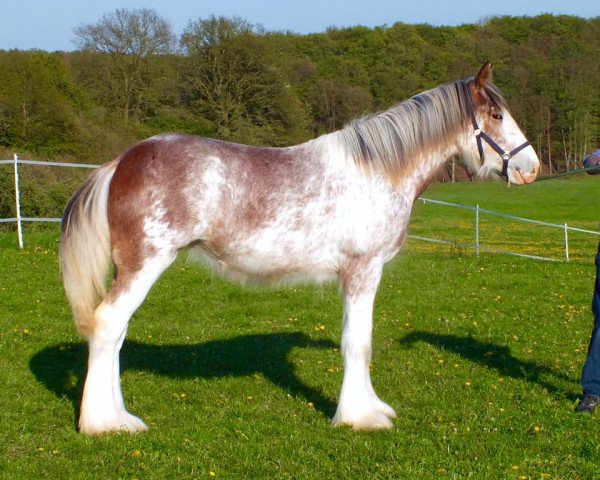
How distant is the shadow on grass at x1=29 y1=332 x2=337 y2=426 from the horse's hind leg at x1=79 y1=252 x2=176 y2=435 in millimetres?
769

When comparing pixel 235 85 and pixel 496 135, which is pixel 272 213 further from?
pixel 235 85

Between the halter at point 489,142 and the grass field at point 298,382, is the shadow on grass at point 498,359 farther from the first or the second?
the halter at point 489,142

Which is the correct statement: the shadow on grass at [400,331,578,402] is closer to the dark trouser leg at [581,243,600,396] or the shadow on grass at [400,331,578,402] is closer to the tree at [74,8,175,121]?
the dark trouser leg at [581,243,600,396]

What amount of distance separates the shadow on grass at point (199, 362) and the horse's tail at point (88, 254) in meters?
1.05

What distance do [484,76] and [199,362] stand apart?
374cm

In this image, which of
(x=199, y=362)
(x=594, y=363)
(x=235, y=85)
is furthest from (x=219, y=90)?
(x=594, y=363)

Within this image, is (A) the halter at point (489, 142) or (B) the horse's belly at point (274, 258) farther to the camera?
(A) the halter at point (489, 142)

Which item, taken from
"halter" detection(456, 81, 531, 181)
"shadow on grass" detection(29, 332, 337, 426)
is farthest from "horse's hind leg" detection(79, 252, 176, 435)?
"halter" detection(456, 81, 531, 181)

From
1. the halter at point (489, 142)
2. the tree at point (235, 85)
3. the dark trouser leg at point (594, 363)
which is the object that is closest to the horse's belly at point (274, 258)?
the halter at point (489, 142)

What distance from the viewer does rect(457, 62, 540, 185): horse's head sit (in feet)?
18.0

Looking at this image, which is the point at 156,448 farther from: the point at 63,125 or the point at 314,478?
the point at 63,125

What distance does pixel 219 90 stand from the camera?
1275 inches

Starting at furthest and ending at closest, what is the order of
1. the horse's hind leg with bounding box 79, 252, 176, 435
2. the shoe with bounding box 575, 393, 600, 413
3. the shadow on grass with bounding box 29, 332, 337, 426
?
the shadow on grass with bounding box 29, 332, 337, 426 → the shoe with bounding box 575, 393, 600, 413 → the horse's hind leg with bounding box 79, 252, 176, 435

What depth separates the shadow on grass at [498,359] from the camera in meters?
6.40
